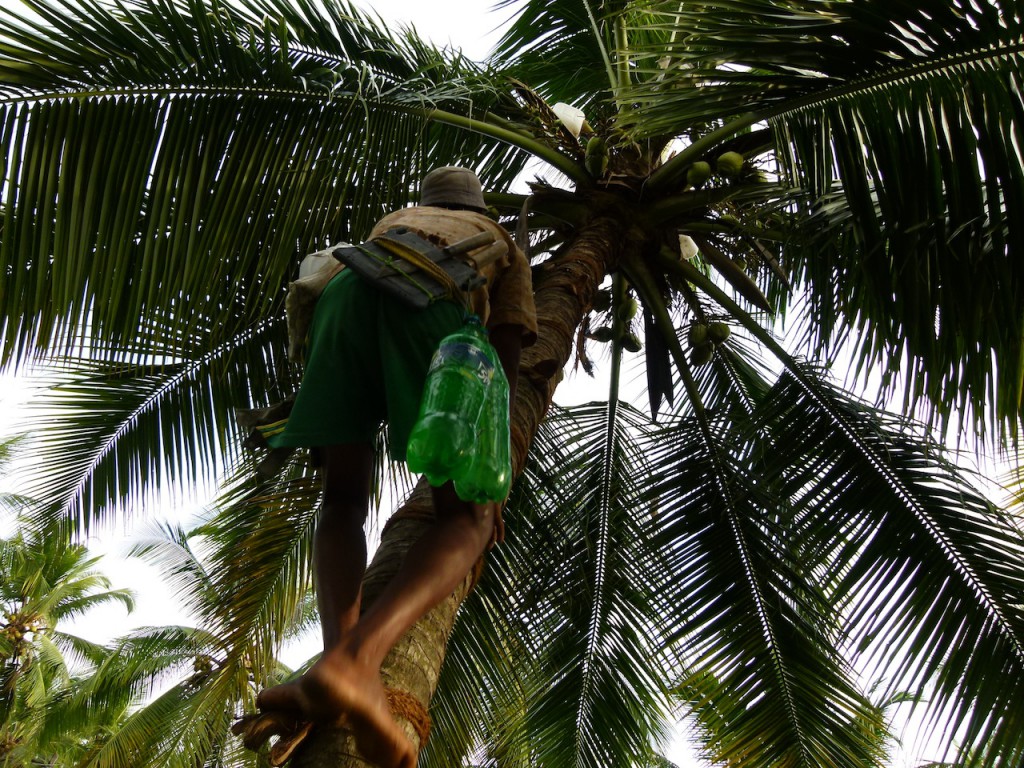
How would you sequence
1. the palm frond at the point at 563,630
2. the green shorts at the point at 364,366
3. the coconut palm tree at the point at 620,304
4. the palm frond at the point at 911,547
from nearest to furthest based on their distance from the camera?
the green shorts at the point at 364,366 → the coconut palm tree at the point at 620,304 → the palm frond at the point at 911,547 → the palm frond at the point at 563,630

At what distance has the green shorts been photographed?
207 centimetres

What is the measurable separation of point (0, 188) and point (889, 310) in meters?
3.35

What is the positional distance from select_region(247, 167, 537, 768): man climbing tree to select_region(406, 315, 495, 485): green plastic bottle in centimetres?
22

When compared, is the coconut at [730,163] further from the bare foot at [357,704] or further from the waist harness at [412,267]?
the bare foot at [357,704]

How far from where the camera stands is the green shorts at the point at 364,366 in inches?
81.4

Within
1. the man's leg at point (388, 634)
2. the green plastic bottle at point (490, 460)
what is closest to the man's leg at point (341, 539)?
the man's leg at point (388, 634)

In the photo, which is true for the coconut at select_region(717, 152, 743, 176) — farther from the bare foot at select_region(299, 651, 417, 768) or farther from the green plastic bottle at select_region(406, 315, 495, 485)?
the bare foot at select_region(299, 651, 417, 768)

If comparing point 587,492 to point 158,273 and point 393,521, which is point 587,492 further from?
point 393,521

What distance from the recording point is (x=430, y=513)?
2.29m

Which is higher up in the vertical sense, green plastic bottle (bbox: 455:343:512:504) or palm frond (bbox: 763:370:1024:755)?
green plastic bottle (bbox: 455:343:512:504)

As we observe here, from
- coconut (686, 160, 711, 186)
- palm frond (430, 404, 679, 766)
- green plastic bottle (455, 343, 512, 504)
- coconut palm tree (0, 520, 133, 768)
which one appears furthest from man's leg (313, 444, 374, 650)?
coconut palm tree (0, 520, 133, 768)

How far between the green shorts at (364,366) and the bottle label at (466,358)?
0.24 m

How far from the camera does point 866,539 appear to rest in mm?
4719

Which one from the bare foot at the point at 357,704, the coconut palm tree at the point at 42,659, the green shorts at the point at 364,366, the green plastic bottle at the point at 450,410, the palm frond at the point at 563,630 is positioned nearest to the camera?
the bare foot at the point at 357,704
